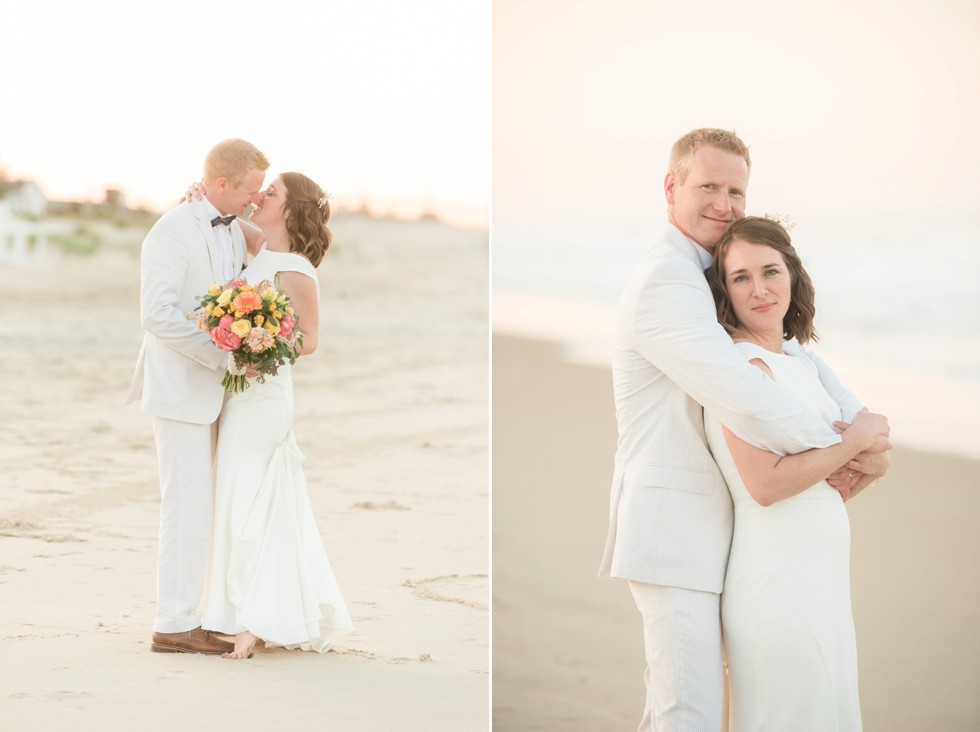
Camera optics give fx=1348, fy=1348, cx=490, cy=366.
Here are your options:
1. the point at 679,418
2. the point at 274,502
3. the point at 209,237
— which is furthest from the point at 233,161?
the point at 679,418

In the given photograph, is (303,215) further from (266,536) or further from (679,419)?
(679,419)

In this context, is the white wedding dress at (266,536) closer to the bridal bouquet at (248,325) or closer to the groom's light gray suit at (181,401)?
the groom's light gray suit at (181,401)

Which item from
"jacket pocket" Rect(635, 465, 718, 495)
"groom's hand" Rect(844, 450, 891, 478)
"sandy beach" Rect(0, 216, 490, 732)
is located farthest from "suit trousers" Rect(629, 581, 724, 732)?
"sandy beach" Rect(0, 216, 490, 732)

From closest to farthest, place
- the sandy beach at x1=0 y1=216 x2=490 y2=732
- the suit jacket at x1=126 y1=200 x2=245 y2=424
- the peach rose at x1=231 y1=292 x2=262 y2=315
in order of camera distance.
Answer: the sandy beach at x1=0 y1=216 x2=490 y2=732
the peach rose at x1=231 y1=292 x2=262 y2=315
the suit jacket at x1=126 y1=200 x2=245 y2=424

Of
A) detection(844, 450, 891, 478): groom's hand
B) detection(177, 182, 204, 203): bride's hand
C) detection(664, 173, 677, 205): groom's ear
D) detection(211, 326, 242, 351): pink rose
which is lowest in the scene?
detection(844, 450, 891, 478): groom's hand

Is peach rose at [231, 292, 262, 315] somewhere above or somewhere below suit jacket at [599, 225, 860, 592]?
above

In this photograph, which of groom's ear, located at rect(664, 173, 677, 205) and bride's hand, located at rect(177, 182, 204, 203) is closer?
groom's ear, located at rect(664, 173, 677, 205)

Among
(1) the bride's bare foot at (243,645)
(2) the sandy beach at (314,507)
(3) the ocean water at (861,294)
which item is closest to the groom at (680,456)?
(2) the sandy beach at (314,507)

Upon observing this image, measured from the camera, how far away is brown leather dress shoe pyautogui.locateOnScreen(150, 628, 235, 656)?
503cm

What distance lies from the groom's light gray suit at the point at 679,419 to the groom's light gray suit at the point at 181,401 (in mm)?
2016

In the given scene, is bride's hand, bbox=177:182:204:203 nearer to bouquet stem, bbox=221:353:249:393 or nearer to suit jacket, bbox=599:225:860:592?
bouquet stem, bbox=221:353:249:393

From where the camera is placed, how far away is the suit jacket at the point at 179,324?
16.4 ft

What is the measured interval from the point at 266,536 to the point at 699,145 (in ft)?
7.70

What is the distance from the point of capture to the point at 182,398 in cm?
503
